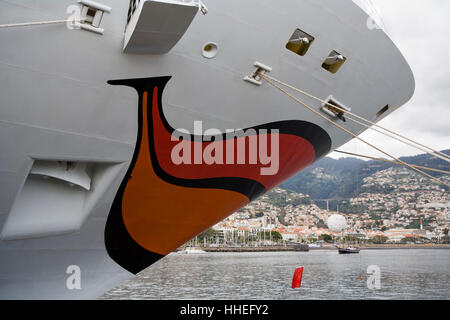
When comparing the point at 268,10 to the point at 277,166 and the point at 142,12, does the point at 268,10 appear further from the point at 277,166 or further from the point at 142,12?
the point at 277,166

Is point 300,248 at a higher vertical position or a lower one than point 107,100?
lower

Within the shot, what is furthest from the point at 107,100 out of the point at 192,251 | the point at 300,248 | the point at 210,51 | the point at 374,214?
the point at 374,214

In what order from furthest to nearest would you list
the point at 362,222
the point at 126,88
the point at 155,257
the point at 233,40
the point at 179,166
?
the point at 362,222
the point at 155,257
the point at 179,166
the point at 233,40
the point at 126,88

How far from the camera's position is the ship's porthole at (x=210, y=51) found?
494 centimetres

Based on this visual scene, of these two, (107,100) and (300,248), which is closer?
(107,100)

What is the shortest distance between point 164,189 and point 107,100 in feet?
4.71

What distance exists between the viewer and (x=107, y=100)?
466 centimetres

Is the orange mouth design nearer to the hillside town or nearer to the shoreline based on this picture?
the shoreline

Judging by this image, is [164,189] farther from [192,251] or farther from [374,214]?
[374,214]

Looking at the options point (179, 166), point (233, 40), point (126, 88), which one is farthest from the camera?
point (179, 166)

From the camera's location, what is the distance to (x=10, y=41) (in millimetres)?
4035

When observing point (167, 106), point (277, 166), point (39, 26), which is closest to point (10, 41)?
point (39, 26)

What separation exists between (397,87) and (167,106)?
414 cm

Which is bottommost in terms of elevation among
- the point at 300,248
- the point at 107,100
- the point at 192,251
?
the point at 300,248
